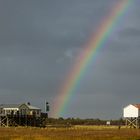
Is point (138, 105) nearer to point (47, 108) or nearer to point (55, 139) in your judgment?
point (47, 108)

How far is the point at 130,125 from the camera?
149375 mm

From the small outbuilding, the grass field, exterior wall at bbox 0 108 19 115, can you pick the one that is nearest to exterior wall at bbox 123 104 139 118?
the small outbuilding

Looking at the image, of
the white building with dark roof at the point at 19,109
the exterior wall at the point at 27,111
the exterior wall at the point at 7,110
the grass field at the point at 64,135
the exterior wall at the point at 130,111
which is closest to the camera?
the grass field at the point at 64,135

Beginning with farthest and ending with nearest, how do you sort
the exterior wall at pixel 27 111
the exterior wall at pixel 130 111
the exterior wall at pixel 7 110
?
the exterior wall at pixel 130 111 < the exterior wall at pixel 27 111 < the exterior wall at pixel 7 110

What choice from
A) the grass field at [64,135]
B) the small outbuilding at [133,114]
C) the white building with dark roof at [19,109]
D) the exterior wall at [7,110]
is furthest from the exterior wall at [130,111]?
the grass field at [64,135]

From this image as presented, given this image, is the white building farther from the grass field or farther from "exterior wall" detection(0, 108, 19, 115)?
the grass field

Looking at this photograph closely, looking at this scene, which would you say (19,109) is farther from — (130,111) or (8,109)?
(130,111)

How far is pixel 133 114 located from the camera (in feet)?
479

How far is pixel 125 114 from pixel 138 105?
4499 millimetres

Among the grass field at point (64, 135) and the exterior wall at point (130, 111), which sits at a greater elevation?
the exterior wall at point (130, 111)

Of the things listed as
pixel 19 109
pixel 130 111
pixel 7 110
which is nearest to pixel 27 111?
pixel 19 109

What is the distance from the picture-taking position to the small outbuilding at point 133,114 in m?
146

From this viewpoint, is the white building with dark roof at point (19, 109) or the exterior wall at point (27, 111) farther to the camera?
the exterior wall at point (27, 111)

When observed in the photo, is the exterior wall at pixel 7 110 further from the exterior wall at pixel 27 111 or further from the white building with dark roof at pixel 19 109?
the exterior wall at pixel 27 111
